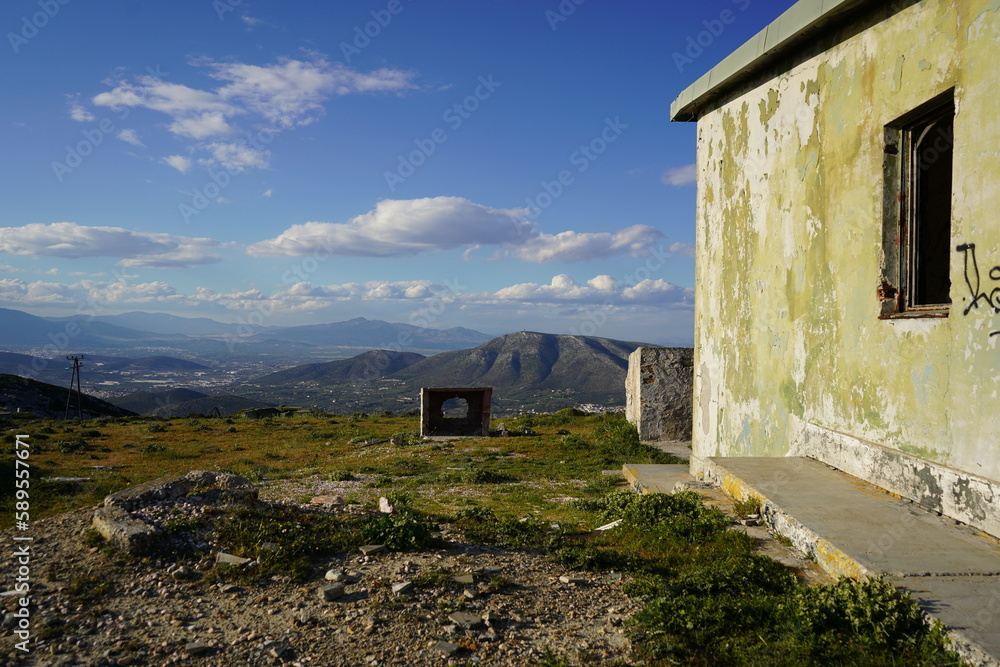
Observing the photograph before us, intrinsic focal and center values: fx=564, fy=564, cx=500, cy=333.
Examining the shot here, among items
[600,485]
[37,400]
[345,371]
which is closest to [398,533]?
[600,485]

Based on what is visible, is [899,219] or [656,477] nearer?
[899,219]

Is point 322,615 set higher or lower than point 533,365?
higher

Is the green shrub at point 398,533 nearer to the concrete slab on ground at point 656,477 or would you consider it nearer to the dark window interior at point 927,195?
the concrete slab on ground at point 656,477

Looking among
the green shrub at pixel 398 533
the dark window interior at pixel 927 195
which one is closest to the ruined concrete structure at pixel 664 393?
the dark window interior at pixel 927 195

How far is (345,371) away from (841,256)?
167018mm

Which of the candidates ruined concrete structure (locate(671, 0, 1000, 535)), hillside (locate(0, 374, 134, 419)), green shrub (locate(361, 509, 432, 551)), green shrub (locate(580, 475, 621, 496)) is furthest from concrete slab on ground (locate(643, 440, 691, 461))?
hillside (locate(0, 374, 134, 419))

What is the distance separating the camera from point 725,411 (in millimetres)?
8789

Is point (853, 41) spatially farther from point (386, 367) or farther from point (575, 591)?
point (386, 367)

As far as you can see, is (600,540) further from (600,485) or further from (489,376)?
(489,376)

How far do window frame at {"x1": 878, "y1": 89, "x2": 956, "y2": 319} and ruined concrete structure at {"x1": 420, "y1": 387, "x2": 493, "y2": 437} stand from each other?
15.0 m

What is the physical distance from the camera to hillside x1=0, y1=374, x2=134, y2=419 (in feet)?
141

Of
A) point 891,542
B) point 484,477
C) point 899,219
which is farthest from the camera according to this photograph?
point 484,477

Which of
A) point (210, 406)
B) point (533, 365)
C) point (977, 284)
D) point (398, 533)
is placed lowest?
point (210, 406)

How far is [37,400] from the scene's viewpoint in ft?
148
